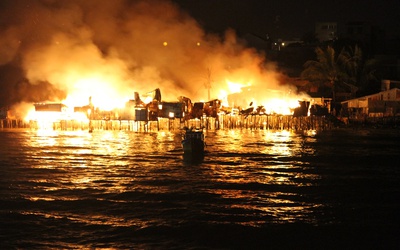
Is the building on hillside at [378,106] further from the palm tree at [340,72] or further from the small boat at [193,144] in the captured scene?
the small boat at [193,144]

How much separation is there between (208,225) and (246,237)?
141 cm

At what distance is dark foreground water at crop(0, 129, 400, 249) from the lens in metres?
13.7

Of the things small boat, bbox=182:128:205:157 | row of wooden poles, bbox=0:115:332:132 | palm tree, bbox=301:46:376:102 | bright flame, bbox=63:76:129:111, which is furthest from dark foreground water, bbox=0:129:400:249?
palm tree, bbox=301:46:376:102

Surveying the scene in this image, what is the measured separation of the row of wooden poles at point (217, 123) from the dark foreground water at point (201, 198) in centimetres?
1402

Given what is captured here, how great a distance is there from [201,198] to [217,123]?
3004 cm

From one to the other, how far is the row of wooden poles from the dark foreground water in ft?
46.0

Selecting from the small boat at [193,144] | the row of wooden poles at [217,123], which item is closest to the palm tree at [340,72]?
the row of wooden poles at [217,123]

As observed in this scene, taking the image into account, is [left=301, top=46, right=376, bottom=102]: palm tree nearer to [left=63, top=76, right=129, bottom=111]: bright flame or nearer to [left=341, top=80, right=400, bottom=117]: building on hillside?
[left=341, top=80, right=400, bottom=117]: building on hillside

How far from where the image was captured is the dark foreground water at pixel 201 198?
44.9 ft

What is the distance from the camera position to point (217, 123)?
1886 inches

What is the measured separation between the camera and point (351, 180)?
21.8 meters

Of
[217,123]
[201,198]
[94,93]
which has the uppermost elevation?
[94,93]

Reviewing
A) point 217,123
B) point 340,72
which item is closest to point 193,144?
point 217,123

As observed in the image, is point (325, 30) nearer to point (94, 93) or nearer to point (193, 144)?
point (94, 93)
